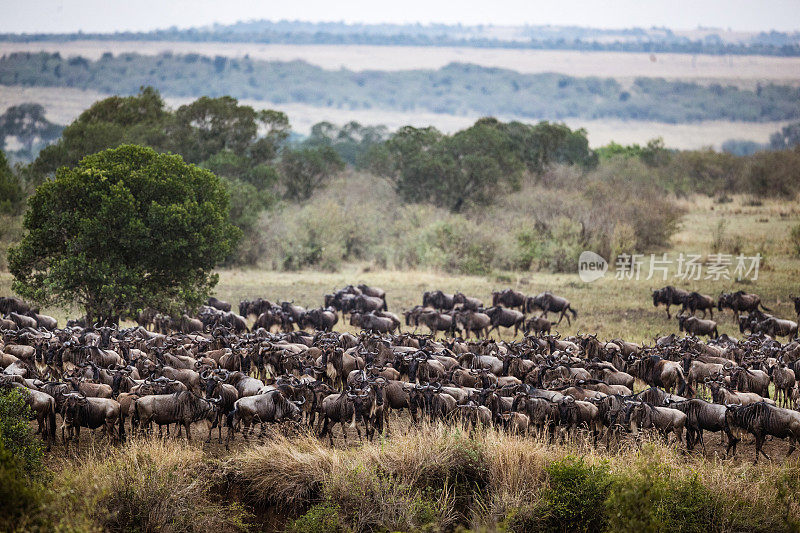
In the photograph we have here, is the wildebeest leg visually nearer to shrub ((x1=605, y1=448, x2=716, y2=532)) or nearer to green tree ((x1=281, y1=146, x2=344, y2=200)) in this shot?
shrub ((x1=605, y1=448, x2=716, y2=532))

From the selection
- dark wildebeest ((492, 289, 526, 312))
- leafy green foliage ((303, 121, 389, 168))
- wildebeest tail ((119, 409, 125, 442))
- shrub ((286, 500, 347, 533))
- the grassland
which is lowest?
the grassland

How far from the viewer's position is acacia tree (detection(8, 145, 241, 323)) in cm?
2225

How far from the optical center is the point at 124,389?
51.2 ft

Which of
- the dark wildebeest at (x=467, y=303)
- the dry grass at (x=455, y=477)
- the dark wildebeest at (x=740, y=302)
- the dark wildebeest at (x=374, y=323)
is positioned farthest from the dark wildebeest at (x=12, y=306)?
the dark wildebeest at (x=740, y=302)

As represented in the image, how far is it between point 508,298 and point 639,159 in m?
56.4

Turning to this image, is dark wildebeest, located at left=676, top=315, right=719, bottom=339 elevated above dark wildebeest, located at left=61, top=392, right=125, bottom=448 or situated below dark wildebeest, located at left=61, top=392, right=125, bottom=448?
below

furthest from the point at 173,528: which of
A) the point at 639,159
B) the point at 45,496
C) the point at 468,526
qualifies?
the point at 639,159

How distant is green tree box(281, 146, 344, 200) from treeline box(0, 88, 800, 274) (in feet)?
0.31

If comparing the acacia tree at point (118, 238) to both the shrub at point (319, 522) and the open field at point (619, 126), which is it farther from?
the open field at point (619, 126)

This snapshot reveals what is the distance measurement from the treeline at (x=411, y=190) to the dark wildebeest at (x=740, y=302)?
13.2 meters

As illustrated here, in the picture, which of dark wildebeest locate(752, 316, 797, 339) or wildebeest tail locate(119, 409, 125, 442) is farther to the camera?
dark wildebeest locate(752, 316, 797, 339)

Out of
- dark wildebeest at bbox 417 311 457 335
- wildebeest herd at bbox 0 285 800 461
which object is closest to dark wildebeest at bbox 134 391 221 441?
wildebeest herd at bbox 0 285 800 461

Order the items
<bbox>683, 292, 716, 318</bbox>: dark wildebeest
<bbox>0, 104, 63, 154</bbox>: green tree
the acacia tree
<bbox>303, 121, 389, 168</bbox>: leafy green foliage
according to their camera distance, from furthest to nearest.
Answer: <bbox>0, 104, 63, 154</bbox>: green tree
<bbox>303, 121, 389, 168</bbox>: leafy green foliage
<bbox>683, 292, 716, 318</bbox>: dark wildebeest
the acacia tree

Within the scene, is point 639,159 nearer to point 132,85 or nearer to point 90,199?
point 90,199
